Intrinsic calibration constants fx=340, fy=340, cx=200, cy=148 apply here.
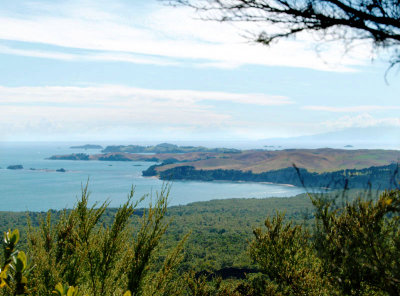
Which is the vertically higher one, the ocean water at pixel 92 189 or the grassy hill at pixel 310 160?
the grassy hill at pixel 310 160

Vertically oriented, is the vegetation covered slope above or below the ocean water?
above

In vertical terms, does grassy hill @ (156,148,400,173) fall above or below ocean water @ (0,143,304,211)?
above

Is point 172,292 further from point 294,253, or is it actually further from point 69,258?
point 294,253

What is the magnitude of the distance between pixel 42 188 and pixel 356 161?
10346cm

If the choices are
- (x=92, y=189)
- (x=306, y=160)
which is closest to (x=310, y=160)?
(x=306, y=160)

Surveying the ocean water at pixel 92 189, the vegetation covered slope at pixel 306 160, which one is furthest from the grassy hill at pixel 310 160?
the ocean water at pixel 92 189

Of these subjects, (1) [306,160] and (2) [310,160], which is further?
(1) [306,160]

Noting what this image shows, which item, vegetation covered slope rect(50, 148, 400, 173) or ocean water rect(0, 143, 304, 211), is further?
vegetation covered slope rect(50, 148, 400, 173)

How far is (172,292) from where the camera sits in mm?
5512

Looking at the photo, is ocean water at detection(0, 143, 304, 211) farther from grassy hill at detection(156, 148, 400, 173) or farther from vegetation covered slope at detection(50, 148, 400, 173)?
grassy hill at detection(156, 148, 400, 173)

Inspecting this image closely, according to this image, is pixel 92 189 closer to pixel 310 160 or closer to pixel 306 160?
pixel 306 160

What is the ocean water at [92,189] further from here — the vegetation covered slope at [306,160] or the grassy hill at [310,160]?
the grassy hill at [310,160]

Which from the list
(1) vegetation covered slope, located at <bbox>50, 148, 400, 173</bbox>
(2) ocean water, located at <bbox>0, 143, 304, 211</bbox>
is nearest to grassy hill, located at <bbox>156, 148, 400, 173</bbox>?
(1) vegetation covered slope, located at <bbox>50, 148, 400, 173</bbox>

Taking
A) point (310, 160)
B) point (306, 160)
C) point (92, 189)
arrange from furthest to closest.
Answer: point (306, 160) < point (310, 160) < point (92, 189)
